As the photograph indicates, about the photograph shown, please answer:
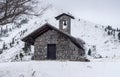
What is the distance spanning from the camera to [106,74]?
13641mm

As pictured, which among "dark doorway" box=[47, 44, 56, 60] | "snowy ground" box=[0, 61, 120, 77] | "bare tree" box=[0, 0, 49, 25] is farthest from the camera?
"dark doorway" box=[47, 44, 56, 60]

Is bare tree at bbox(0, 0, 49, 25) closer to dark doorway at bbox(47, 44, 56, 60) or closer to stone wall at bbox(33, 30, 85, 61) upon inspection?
stone wall at bbox(33, 30, 85, 61)

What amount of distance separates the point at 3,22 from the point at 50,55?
1318 cm

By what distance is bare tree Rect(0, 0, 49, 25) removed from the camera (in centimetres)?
1589

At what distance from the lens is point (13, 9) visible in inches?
643

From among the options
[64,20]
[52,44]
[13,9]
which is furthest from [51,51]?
[13,9]

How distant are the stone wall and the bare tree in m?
12.1

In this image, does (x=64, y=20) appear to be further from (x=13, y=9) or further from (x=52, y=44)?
(x=13, y=9)

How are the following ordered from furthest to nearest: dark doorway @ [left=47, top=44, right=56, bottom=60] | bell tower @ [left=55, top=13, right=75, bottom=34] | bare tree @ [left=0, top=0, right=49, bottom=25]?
1. bell tower @ [left=55, top=13, right=75, bottom=34]
2. dark doorway @ [left=47, top=44, right=56, bottom=60]
3. bare tree @ [left=0, top=0, right=49, bottom=25]

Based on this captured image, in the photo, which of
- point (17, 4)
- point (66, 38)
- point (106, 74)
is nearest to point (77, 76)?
point (106, 74)

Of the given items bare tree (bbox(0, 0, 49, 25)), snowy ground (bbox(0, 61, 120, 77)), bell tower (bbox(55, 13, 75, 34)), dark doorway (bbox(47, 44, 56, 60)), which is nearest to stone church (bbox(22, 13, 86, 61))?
dark doorway (bbox(47, 44, 56, 60))

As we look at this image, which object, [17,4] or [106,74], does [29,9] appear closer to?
[17,4]

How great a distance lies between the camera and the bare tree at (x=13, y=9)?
52.1ft

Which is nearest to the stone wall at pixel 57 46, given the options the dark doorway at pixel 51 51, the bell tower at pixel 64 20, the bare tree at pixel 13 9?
the dark doorway at pixel 51 51
